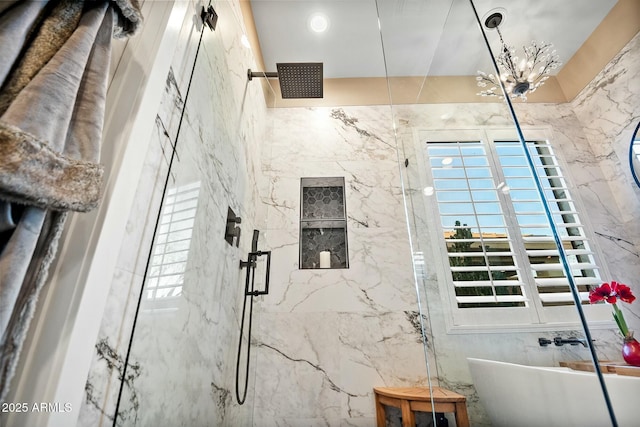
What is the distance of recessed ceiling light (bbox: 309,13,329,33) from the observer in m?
2.26

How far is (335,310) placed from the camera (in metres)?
1.95

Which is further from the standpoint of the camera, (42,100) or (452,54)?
(452,54)

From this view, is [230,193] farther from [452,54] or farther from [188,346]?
[452,54]

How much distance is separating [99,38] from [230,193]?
40.2 inches

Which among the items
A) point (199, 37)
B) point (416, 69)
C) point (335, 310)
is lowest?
point (335, 310)

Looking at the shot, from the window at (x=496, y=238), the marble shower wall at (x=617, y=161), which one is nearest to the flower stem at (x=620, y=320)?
the window at (x=496, y=238)

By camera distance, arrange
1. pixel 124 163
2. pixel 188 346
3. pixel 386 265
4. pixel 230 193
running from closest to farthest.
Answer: pixel 124 163 → pixel 188 346 → pixel 230 193 → pixel 386 265

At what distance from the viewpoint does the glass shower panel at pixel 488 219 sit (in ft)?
3.92

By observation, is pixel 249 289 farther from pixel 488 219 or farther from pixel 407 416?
pixel 488 219

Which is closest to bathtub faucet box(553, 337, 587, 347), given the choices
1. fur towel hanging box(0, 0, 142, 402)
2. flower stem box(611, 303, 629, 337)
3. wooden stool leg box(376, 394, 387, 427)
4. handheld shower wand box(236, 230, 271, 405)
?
flower stem box(611, 303, 629, 337)

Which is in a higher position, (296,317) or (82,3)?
(82,3)

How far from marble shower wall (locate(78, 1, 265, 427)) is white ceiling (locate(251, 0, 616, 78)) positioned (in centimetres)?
68

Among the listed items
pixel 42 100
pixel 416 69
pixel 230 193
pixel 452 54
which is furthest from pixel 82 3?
pixel 416 69

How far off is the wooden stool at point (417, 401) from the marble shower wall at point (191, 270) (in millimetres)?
846
